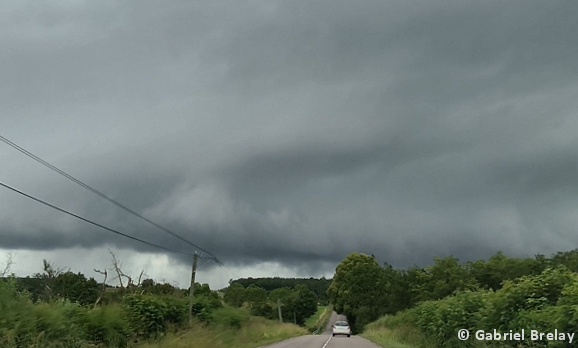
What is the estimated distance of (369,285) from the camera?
314 feet

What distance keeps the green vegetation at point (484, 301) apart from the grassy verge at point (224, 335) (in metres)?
9.45

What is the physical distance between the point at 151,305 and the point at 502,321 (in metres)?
19.4

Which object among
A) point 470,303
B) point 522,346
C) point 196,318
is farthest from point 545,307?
point 196,318

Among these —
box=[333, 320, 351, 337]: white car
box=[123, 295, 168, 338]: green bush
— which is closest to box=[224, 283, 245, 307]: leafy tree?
box=[333, 320, 351, 337]: white car

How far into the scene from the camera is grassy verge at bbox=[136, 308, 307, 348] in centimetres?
2781

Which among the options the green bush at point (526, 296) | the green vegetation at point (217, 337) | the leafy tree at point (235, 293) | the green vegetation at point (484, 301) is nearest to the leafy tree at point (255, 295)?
the leafy tree at point (235, 293)

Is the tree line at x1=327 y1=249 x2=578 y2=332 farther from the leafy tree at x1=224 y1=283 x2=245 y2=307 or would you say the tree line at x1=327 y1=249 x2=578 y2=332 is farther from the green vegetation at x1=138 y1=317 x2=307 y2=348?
the leafy tree at x1=224 y1=283 x2=245 y2=307

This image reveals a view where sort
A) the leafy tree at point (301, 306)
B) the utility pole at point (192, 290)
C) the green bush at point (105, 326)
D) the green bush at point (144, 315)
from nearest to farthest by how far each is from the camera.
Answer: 1. the green bush at point (105, 326)
2. the green bush at point (144, 315)
3. the utility pole at point (192, 290)
4. the leafy tree at point (301, 306)

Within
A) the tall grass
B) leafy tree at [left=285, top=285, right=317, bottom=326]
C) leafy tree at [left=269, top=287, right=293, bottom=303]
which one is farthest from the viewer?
leafy tree at [left=269, top=287, right=293, bottom=303]

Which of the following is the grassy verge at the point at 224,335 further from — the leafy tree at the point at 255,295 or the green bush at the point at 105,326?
the leafy tree at the point at 255,295

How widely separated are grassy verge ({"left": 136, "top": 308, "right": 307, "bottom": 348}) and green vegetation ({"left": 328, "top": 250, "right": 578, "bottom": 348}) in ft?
31.0

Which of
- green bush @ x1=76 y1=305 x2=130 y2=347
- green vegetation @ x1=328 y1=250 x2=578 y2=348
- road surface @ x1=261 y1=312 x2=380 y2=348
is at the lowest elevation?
road surface @ x1=261 y1=312 x2=380 y2=348

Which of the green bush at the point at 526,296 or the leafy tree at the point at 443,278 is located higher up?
the leafy tree at the point at 443,278

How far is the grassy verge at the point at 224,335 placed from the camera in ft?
91.2
